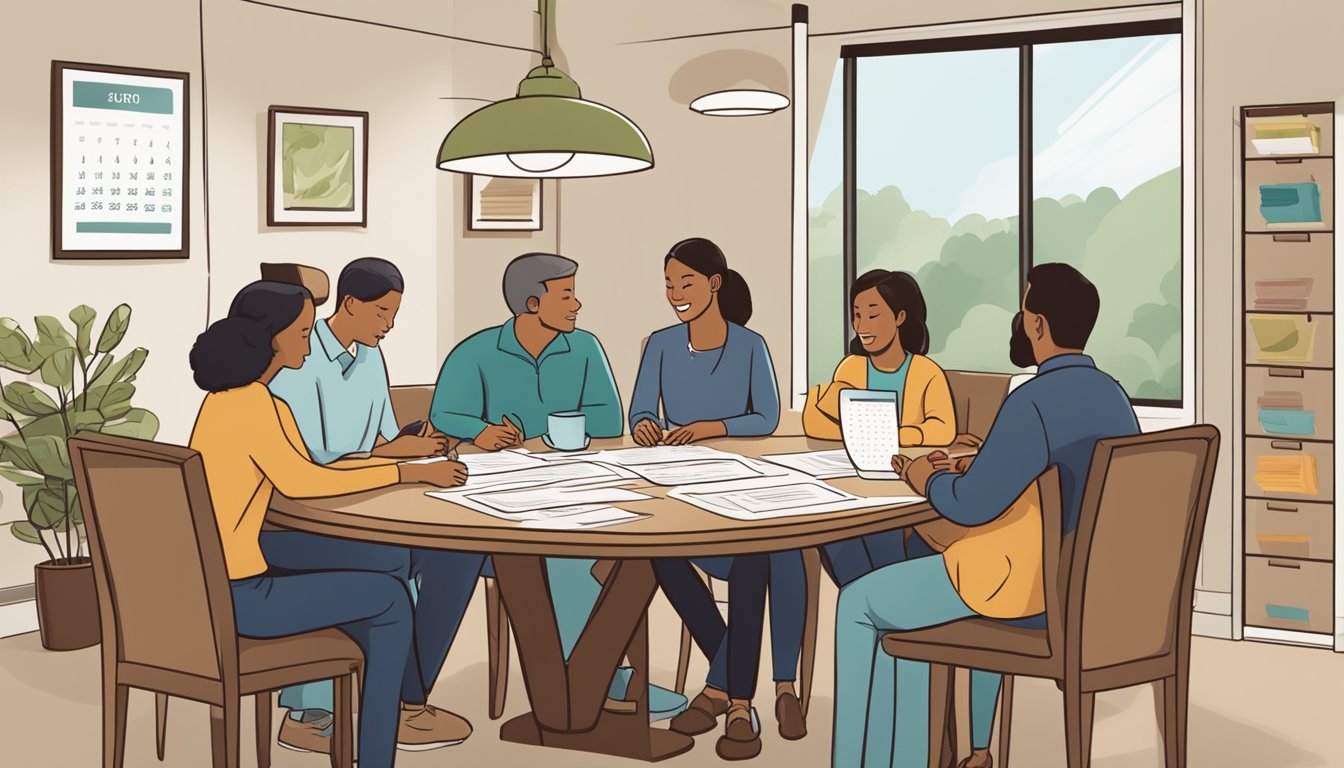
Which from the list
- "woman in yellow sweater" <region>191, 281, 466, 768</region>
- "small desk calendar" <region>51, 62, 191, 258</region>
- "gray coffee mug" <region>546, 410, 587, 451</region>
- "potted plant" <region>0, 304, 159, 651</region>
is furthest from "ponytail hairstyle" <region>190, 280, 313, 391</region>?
"small desk calendar" <region>51, 62, 191, 258</region>

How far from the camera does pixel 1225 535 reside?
15.6 ft

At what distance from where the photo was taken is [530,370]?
378 centimetres

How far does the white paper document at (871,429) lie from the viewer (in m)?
2.99

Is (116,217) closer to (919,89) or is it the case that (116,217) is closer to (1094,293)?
(919,89)

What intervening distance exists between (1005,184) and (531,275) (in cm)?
259

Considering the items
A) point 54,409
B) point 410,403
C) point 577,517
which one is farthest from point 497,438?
point 54,409

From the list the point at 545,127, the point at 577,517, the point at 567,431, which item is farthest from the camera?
the point at 567,431

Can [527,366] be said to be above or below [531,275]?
below

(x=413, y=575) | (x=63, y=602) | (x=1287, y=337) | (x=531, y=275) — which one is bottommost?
(x=63, y=602)

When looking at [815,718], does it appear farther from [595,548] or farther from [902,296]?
[595,548]

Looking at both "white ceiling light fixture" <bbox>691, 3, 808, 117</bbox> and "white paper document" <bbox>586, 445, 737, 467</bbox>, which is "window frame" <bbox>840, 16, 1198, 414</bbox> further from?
"white paper document" <bbox>586, 445, 737, 467</bbox>

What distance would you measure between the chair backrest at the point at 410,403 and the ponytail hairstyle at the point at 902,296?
1.38m

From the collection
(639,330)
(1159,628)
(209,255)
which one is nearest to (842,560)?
(1159,628)

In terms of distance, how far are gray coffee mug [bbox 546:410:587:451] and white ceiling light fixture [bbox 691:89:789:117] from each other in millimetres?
2308
